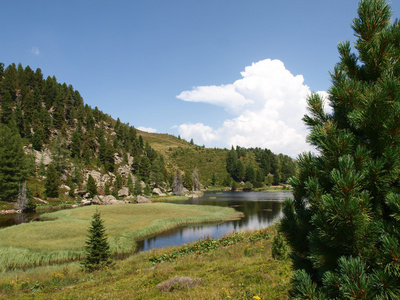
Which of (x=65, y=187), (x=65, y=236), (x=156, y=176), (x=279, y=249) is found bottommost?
(x=65, y=236)

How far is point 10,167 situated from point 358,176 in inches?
3569

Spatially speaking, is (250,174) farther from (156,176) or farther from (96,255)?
(96,255)

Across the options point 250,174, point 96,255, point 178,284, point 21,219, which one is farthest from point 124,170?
point 178,284

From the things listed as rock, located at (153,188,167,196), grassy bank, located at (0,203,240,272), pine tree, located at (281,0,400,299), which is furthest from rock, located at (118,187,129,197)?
pine tree, located at (281,0,400,299)

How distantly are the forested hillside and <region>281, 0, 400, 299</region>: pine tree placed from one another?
78629 millimetres

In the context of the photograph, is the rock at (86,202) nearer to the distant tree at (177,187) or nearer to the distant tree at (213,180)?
the distant tree at (177,187)

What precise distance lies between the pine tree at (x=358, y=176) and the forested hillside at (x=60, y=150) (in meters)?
78.6

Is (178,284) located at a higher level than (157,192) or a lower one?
higher

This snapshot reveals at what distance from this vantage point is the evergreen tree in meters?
66.8

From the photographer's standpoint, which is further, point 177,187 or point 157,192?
point 177,187

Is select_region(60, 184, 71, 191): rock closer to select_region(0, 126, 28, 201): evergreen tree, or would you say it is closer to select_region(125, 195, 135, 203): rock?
select_region(0, 126, 28, 201): evergreen tree

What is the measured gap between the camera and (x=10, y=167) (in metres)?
70.7

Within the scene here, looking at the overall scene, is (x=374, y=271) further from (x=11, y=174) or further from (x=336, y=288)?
(x=11, y=174)

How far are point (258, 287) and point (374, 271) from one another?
713cm
